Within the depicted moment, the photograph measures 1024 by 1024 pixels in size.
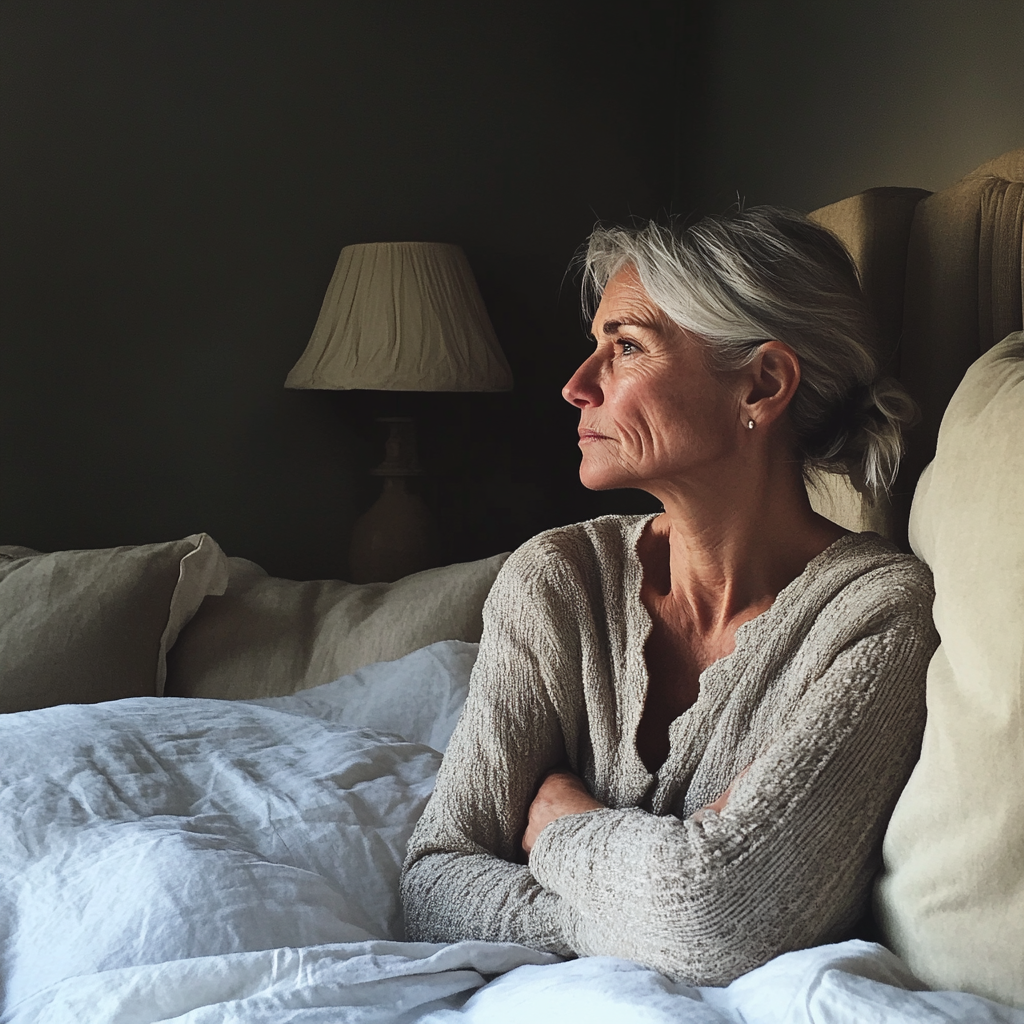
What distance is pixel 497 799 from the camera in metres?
1.08

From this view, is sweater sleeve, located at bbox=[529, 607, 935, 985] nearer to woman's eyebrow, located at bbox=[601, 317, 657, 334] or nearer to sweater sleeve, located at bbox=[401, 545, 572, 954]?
sweater sleeve, located at bbox=[401, 545, 572, 954]

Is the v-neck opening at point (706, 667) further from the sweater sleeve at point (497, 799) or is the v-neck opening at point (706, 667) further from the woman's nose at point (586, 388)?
the woman's nose at point (586, 388)

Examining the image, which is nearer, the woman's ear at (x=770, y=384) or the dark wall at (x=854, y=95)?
the woman's ear at (x=770, y=384)

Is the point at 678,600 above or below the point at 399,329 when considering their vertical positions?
below

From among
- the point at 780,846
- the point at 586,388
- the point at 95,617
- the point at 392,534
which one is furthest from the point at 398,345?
the point at 780,846

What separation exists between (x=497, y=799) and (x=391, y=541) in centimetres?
136

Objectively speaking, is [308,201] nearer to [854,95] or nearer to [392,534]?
[392,534]

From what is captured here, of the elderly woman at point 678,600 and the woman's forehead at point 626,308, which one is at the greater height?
the woman's forehead at point 626,308

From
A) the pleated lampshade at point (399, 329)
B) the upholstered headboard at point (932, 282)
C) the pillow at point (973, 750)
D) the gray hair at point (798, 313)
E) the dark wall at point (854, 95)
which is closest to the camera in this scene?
the pillow at point (973, 750)

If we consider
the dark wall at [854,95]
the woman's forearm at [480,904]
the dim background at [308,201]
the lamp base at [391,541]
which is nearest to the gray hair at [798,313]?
the woman's forearm at [480,904]

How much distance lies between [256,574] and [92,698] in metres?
0.41

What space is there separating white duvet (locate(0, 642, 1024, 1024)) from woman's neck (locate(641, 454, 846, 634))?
15.4 inches

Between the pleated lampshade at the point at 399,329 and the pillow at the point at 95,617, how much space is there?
584mm

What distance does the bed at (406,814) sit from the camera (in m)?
0.75
